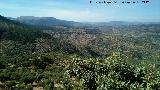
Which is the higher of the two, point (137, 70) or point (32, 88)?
point (137, 70)

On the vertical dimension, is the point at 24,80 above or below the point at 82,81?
below

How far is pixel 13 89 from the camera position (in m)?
75.2

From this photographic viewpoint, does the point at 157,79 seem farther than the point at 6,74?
No

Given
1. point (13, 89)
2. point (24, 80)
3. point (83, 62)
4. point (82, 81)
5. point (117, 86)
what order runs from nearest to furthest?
point (117, 86) → point (82, 81) → point (83, 62) → point (13, 89) → point (24, 80)

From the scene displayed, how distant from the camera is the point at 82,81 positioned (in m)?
33.6

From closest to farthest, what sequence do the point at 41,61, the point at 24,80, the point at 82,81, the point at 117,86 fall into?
the point at 117,86
the point at 82,81
the point at 24,80
the point at 41,61

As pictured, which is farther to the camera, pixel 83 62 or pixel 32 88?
pixel 32 88

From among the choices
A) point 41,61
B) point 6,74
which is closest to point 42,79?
point 6,74

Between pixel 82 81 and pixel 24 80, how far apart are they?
2297 inches

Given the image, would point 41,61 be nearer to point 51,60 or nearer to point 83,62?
point 51,60

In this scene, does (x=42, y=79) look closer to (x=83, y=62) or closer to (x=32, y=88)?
(x=32, y=88)

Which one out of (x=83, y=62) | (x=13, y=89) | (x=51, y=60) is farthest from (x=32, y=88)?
(x=51, y=60)

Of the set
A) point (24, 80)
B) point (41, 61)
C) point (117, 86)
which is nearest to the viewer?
point (117, 86)

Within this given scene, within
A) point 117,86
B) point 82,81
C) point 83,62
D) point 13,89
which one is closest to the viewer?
point 117,86
